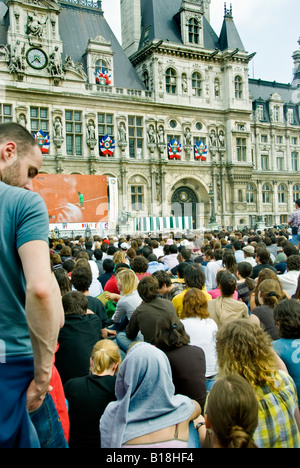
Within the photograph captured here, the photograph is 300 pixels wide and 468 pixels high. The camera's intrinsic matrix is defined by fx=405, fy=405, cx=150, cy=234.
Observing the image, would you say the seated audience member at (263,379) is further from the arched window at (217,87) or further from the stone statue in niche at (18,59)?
the arched window at (217,87)

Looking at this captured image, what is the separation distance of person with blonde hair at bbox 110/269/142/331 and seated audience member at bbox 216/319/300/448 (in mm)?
2847

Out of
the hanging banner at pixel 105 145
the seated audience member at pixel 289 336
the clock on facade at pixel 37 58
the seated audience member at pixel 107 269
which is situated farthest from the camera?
the hanging banner at pixel 105 145

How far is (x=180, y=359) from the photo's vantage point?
3.60 metres

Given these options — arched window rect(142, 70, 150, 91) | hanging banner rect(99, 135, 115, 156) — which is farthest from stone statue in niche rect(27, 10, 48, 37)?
arched window rect(142, 70, 150, 91)

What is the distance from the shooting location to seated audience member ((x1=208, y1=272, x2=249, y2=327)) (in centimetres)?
517

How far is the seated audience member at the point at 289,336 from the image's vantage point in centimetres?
346

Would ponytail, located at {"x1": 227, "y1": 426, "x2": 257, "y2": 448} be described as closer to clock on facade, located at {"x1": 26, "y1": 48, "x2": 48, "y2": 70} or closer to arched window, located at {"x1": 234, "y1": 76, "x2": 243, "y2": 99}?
clock on facade, located at {"x1": 26, "y1": 48, "x2": 48, "y2": 70}

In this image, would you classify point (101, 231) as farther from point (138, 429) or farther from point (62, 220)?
point (138, 429)

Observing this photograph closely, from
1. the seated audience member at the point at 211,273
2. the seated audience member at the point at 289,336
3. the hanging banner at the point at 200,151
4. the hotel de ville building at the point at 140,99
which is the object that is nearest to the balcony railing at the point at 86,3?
the hotel de ville building at the point at 140,99

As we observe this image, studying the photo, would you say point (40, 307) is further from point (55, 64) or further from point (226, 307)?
point (55, 64)

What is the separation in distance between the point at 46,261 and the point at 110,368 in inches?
70.8

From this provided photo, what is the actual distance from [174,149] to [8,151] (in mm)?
30253

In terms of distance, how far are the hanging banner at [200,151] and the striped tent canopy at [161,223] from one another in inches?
Answer: 283
